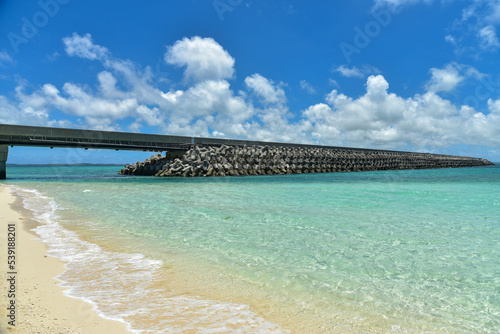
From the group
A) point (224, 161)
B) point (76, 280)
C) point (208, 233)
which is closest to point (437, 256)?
point (208, 233)

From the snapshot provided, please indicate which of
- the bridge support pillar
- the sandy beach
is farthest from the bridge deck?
the sandy beach

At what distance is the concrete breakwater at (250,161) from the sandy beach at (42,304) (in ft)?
102

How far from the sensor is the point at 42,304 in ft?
10.1

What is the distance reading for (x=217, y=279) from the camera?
404 cm

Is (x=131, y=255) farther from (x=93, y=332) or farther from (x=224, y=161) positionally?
(x=224, y=161)

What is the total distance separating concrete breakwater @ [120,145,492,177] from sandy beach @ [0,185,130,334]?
3095cm

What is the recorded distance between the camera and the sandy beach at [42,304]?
2619 millimetres

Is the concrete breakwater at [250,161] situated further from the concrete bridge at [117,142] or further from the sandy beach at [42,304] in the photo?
the sandy beach at [42,304]

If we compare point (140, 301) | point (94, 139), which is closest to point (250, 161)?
point (94, 139)

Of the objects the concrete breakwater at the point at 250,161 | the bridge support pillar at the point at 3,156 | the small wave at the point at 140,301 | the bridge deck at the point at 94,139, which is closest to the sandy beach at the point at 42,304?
the small wave at the point at 140,301

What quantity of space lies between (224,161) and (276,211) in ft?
90.5

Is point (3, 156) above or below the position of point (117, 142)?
below

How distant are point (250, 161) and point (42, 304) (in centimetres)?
3705

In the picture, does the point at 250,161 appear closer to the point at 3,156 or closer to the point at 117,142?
the point at 117,142
